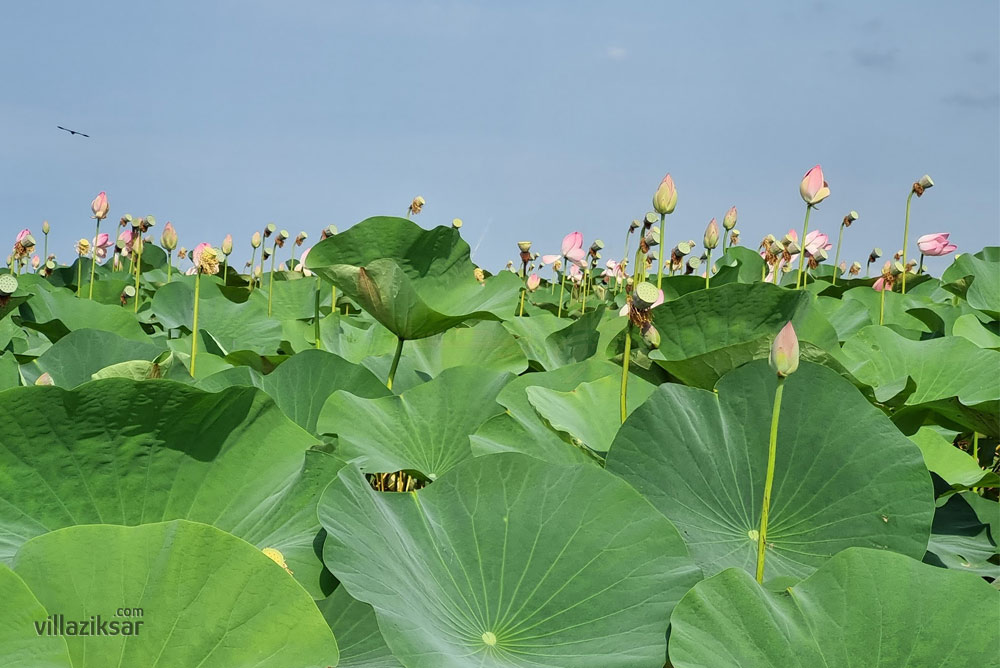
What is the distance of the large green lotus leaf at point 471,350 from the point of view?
196 cm

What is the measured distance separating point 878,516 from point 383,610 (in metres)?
0.61

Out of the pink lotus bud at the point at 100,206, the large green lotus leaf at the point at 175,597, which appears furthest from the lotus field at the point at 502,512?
the pink lotus bud at the point at 100,206

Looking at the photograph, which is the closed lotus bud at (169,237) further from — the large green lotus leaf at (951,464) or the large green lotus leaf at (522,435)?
the large green lotus leaf at (951,464)

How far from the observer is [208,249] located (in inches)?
61.3

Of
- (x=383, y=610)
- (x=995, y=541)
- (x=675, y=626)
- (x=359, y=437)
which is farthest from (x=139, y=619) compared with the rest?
(x=995, y=541)

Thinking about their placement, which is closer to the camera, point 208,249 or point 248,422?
point 248,422

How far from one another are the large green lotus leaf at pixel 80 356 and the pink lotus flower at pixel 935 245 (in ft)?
7.73

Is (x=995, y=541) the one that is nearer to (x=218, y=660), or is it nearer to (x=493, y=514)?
(x=493, y=514)

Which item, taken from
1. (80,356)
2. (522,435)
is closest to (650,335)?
(522,435)

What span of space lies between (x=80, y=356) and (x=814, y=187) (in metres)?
1.55

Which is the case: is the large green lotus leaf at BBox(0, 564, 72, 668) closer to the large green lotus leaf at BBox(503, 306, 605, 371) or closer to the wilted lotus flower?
the wilted lotus flower

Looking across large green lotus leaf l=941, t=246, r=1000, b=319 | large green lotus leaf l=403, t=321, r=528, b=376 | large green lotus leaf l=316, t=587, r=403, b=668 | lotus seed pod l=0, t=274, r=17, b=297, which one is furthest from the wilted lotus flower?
large green lotus leaf l=941, t=246, r=1000, b=319

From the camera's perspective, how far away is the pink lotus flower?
9.08 ft

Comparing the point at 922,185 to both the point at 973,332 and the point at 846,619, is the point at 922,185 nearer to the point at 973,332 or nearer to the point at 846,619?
the point at 973,332
